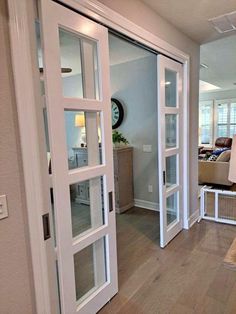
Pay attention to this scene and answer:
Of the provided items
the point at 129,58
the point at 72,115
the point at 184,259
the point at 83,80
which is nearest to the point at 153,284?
the point at 184,259

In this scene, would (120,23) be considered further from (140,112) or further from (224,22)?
(140,112)

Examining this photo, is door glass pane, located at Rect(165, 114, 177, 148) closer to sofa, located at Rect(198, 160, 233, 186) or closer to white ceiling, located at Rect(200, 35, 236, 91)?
white ceiling, located at Rect(200, 35, 236, 91)

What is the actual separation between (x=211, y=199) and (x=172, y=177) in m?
1.68

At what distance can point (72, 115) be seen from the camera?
163cm

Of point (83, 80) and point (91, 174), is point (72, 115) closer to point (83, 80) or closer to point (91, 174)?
point (83, 80)

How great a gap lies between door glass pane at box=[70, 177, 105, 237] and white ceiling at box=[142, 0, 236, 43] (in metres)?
1.76

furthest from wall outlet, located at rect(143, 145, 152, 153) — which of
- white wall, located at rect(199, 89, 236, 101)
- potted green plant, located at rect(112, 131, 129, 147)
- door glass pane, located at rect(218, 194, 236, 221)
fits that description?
white wall, located at rect(199, 89, 236, 101)

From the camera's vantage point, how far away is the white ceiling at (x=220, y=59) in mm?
3709

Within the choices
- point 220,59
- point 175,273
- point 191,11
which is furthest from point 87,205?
point 220,59

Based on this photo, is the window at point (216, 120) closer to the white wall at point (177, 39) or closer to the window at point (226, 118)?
the window at point (226, 118)

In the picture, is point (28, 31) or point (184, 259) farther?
point (184, 259)

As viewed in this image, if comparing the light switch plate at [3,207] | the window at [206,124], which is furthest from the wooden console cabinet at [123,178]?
the window at [206,124]

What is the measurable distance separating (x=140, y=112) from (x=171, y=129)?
4.09ft

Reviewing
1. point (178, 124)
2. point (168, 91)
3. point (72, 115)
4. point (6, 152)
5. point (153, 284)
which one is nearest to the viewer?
point (6, 152)
